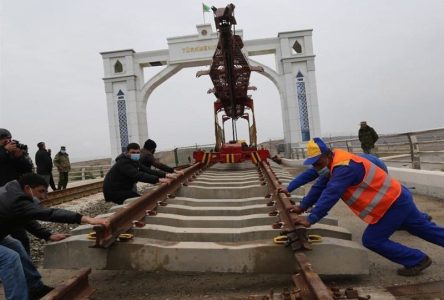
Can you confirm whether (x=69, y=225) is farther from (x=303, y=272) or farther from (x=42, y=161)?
(x=303, y=272)

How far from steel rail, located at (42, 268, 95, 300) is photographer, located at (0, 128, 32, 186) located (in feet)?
7.78

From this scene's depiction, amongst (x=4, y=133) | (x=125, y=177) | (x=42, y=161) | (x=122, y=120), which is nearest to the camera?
(x=4, y=133)

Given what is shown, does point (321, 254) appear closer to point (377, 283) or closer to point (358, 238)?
point (377, 283)

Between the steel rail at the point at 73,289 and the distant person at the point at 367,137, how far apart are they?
1015cm

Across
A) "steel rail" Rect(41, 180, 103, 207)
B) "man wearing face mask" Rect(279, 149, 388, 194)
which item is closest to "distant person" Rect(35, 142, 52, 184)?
"steel rail" Rect(41, 180, 103, 207)

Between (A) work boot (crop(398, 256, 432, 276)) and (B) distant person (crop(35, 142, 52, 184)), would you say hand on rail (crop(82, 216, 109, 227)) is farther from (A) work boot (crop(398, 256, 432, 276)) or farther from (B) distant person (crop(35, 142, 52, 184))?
(B) distant person (crop(35, 142, 52, 184))

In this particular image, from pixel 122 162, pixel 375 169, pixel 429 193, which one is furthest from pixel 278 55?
pixel 375 169

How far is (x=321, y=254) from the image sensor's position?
10.8ft

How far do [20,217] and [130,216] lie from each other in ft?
4.09

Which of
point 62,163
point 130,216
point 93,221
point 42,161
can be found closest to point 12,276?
point 93,221

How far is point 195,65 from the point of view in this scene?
84.4 feet

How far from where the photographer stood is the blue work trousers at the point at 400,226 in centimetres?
357

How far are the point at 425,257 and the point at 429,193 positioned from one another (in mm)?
4198

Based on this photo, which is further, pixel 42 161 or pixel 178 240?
pixel 42 161
